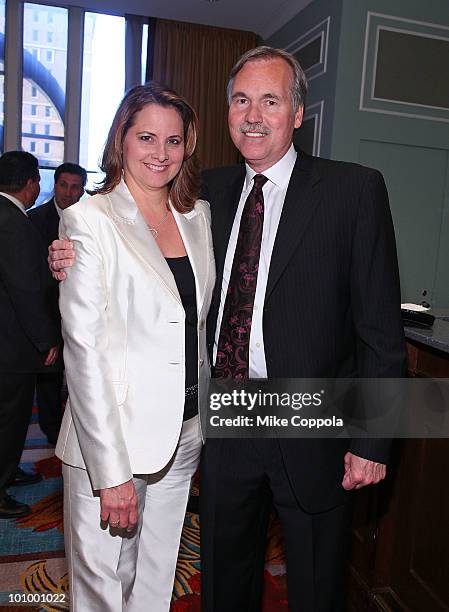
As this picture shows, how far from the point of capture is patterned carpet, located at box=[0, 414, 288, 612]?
7.36 feet

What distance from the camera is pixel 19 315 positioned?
2.78 m

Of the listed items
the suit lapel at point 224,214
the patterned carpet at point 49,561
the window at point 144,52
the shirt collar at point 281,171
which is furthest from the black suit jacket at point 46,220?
the window at point 144,52

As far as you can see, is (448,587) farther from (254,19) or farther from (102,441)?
(254,19)

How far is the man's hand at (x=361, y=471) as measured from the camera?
5.19 ft

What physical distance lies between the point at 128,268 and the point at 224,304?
348 mm

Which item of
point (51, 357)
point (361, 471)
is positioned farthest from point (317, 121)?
point (361, 471)

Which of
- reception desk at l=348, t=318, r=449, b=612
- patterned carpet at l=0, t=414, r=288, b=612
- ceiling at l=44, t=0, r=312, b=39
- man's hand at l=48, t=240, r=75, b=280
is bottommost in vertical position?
patterned carpet at l=0, t=414, r=288, b=612

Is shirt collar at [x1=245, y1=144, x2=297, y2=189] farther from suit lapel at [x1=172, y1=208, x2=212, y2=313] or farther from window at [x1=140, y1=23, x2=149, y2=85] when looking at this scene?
window at [x1=140, y1=23, x2=149, y2=85]

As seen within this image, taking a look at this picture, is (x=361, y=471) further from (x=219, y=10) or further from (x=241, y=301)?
(x=219, y=10)

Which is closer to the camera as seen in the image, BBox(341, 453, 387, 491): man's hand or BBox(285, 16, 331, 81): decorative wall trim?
BBox(341, 453, 387, 491): man's hand

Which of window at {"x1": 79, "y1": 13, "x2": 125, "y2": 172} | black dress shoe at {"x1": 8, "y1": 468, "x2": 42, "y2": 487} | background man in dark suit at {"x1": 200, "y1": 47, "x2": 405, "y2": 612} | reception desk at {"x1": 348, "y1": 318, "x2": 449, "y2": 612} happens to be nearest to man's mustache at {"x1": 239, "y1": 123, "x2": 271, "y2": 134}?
background man in dark suit at {"x1": 200, "y1": 47, "x2": 405, "y2": 612}

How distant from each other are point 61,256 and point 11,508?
1.99 m

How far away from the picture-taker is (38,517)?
2912mm

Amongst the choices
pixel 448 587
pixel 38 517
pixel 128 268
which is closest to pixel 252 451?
pixel 128 268
